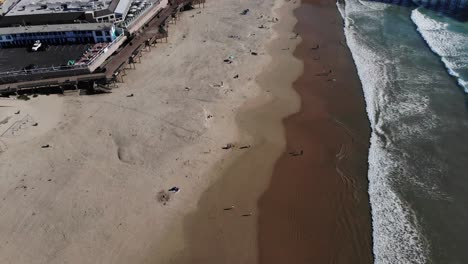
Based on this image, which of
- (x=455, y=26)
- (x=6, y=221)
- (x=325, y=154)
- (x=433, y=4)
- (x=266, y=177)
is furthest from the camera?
(x=433, y=4)

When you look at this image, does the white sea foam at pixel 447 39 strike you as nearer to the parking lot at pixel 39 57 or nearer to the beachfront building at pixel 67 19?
the beachfront building at pixel 67 19

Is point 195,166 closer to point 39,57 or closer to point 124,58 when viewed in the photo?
point 124,58

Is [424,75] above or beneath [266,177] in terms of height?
above

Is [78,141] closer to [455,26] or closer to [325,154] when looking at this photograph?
[325,154]

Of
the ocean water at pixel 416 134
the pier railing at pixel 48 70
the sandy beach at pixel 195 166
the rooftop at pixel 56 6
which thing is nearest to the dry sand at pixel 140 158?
the sandy beach at pixel 195 166

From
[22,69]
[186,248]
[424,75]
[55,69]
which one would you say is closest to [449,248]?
[186,248]

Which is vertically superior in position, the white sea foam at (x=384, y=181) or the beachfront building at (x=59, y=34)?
the beachfront building at (x=59, y=34)

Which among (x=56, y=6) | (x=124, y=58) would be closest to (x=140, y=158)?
(x=124, y=58)
